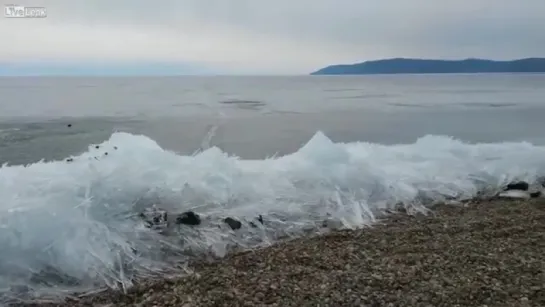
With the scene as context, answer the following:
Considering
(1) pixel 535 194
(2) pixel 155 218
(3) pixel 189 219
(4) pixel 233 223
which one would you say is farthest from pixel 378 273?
(1) pixel 535 194

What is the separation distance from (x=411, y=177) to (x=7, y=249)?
572 centimetres

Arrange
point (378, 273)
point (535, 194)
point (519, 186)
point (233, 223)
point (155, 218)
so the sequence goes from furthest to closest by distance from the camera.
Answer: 1. point (519, 186)
2. point (535, 194)
3. point (233, 223)
4. point (155, 218)
5. point (378, 273)

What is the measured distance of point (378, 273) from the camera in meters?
4.21

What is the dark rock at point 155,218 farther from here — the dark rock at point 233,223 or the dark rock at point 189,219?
the dark rock at point 233,223

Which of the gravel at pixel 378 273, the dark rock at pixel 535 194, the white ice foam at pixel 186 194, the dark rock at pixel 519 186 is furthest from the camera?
the dark rock at pixel 519 186

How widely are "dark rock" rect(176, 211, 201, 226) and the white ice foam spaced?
11 centimetres

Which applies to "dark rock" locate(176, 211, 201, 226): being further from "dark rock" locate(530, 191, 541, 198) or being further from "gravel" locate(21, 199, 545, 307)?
"dark rock" locate(530, 191, 541, 198)

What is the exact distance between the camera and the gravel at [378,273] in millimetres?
3762

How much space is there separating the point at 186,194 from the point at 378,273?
2923 millimetres

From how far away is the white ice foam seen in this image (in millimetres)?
4809

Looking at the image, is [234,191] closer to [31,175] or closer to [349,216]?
[349,216]

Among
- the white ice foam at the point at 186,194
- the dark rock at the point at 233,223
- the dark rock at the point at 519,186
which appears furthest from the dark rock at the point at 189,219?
the dark rock at the point at 519,186

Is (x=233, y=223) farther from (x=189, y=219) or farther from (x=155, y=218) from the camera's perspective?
(x=155, y=218)

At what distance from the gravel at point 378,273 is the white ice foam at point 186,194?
552 millimetres
